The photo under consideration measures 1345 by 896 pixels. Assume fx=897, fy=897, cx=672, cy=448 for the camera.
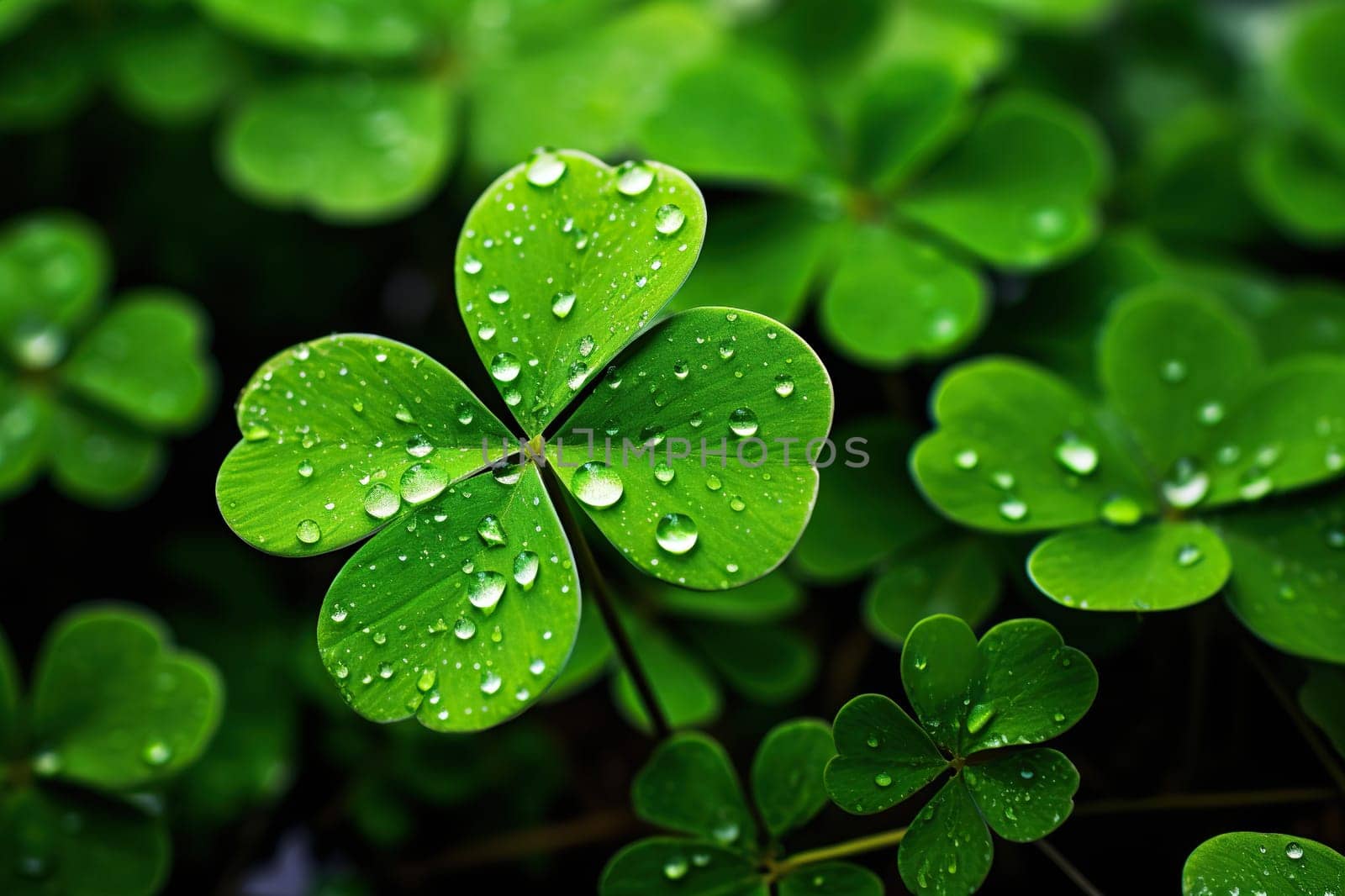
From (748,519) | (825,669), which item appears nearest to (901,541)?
(825,669)

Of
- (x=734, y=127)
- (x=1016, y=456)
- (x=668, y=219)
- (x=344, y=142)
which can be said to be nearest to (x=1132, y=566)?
(x=1016, y=456)

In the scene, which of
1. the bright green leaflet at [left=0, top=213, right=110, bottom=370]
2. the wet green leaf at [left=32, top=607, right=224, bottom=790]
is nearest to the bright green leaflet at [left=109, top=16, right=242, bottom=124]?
the bright green leaflet at [left=0, top=213, right=110, bottom=370]

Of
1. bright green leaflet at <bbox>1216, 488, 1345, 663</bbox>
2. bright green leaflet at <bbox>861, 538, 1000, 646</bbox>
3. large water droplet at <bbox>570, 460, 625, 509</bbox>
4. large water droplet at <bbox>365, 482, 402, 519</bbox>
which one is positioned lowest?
bright green leaflet at <bbox>861, 538, 1000, 646</bbox>

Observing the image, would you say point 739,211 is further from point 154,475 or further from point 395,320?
point 154,475

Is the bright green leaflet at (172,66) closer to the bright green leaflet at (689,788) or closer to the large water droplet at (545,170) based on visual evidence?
the large water droplet at (545,170)

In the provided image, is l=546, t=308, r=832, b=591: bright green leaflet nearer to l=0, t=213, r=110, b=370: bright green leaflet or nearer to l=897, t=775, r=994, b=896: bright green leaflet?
l=897, t=775, r=994, b=896: bright green leaflet

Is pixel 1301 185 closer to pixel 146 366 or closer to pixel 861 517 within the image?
pixel 861 517

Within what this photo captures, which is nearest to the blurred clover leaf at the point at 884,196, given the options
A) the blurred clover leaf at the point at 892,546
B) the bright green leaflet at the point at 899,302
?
the bright green leaflet at the point at 899,302
